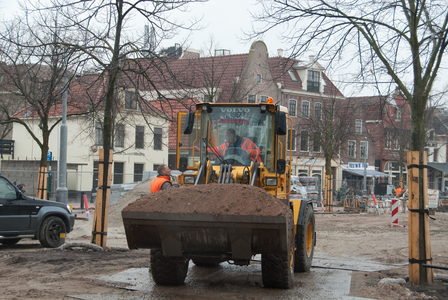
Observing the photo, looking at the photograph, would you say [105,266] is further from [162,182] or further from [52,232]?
[52,232]

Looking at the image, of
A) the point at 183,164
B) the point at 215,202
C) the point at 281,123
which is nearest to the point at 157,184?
the point at 183,164

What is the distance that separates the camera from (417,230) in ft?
25.9

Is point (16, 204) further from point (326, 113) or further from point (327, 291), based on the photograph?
point (326, 113)

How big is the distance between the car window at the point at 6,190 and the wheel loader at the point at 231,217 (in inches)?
209

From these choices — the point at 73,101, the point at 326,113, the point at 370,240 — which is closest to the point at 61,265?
the point at 370,240

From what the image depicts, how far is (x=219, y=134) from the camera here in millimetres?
8492

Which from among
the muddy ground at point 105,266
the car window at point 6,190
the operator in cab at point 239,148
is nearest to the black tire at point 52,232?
the muddy ground at point 105,266

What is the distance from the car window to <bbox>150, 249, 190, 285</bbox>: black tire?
6.20m

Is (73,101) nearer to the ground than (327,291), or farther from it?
farther from it

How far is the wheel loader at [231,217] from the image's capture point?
20.8 ft

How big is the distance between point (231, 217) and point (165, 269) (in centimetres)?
171

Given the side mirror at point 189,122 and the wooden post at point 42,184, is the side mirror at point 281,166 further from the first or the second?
the wooden post at point 42,184

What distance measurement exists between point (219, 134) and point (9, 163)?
28.8 metres

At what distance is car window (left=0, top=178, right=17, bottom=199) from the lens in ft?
39.6
